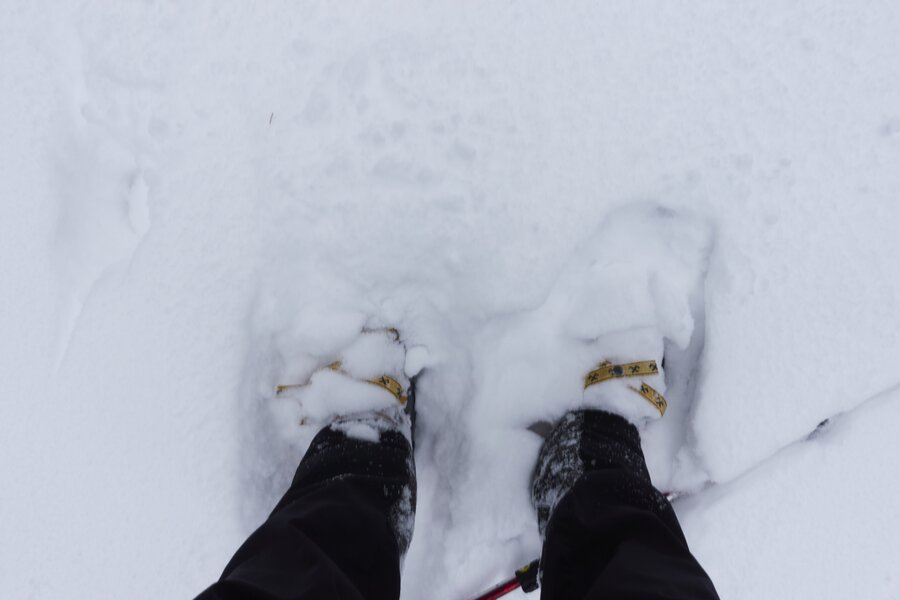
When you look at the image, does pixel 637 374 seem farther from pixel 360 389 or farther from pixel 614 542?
pixel 360 389

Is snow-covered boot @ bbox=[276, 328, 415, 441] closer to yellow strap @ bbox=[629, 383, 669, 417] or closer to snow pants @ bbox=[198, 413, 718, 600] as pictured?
snow pants @ bbox=[198, 413, 718, 600]

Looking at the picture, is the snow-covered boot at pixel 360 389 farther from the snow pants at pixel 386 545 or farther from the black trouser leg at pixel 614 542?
the black trouser leg at pixel 614 542

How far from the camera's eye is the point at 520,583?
42.3 inches

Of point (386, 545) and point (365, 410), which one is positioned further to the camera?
point (365, 410)

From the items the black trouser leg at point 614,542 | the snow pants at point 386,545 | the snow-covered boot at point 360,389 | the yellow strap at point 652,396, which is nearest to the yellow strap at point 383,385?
the snow-covered boot at point 360,389

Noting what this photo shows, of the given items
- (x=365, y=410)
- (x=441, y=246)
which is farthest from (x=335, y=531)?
(x=441, y=246)

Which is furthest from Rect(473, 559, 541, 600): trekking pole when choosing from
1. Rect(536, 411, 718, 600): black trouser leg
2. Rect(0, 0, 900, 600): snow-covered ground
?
Rect(536, 411, 718, 600): black trouser leg

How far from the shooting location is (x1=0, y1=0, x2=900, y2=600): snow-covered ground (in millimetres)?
1136

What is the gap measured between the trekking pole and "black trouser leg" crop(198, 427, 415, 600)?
9.3 inches

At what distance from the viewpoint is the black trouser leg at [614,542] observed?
→ 2.40 feet

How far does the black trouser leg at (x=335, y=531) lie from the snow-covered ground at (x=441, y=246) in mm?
214

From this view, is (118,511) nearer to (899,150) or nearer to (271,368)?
(271,368)

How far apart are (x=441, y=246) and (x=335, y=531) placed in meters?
0.55

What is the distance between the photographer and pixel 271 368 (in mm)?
1204
